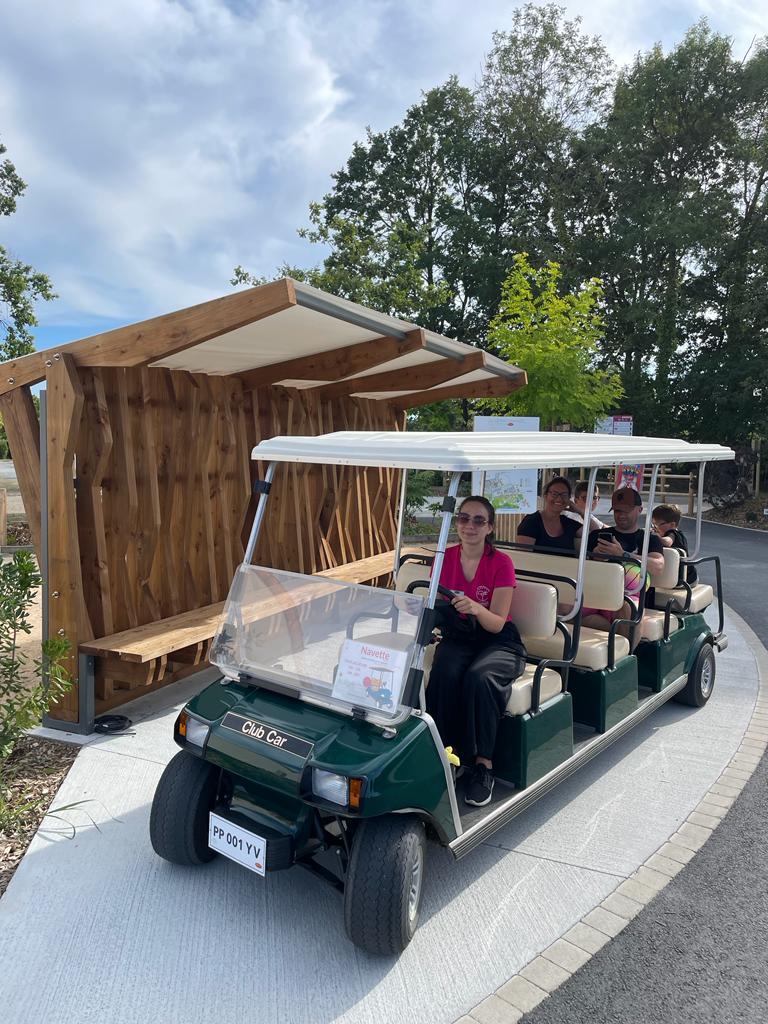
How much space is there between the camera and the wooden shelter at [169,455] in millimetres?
4527

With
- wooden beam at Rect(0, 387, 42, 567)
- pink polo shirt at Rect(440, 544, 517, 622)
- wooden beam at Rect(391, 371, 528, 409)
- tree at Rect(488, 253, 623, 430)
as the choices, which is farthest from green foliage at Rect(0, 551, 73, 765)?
tree at Rect(488, 253, 623, 430)

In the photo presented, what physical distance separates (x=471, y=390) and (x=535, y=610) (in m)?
5.46

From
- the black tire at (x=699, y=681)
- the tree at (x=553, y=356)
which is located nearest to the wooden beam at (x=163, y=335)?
the black tire at (x=699, y=681)

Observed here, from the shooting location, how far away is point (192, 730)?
3.06 meters

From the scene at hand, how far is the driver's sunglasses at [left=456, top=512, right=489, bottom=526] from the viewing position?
3611 millimetres

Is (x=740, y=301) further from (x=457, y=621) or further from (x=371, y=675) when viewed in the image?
(x=371, y=675)

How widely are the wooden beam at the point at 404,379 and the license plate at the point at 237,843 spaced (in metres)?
5.05

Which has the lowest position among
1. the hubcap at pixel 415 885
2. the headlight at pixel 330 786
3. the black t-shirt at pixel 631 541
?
the hubcap at pixel 415 885

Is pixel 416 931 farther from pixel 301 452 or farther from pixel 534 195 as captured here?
pixel 534 195

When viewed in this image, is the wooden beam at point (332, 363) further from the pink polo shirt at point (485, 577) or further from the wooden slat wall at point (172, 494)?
the pink polo shirt at point (485, 577)

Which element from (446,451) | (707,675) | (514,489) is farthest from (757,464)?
(446,451)

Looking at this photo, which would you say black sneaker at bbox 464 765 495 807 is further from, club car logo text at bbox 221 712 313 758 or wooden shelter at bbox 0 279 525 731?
wooden shelter at bbox 0 279 525 731

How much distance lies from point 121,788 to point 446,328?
25.7 metres

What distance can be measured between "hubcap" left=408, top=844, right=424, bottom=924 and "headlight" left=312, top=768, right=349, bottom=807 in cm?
40
